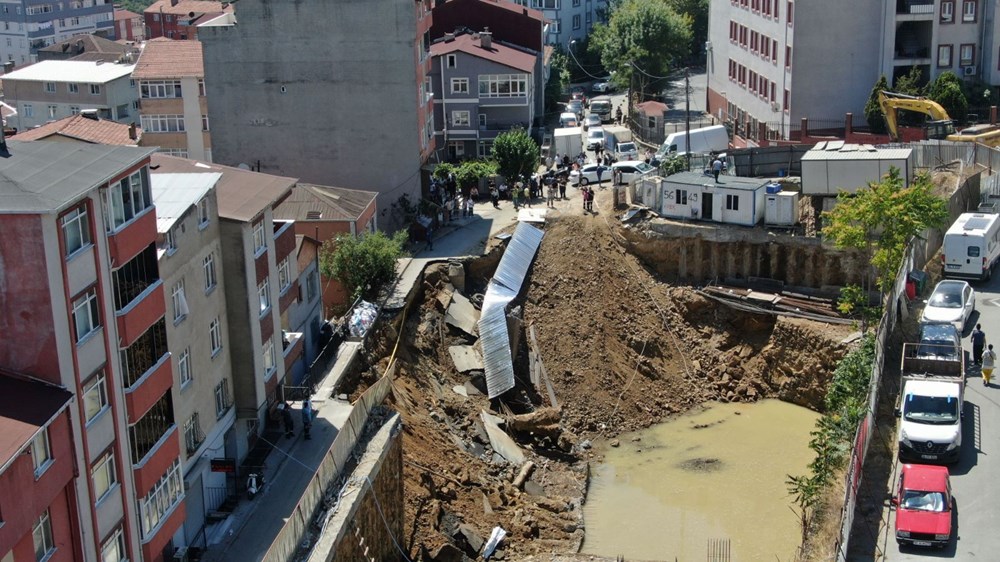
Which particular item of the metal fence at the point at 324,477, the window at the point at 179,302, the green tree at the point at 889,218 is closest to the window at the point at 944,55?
the green tree at the point at 889,218

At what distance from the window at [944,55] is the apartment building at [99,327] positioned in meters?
47.2

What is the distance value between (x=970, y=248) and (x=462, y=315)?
1729 cm

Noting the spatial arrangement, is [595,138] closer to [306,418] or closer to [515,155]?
[515,155]

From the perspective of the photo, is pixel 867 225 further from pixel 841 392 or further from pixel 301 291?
pixel 301 291

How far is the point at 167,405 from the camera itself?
90.5 ft

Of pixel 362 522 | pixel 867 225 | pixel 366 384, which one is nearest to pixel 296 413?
pixel 366 384

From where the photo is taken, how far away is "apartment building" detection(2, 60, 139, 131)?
79.1 metres

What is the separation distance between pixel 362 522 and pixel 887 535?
1184cm

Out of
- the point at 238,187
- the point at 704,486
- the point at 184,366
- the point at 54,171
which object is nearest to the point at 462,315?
the point at 704,486

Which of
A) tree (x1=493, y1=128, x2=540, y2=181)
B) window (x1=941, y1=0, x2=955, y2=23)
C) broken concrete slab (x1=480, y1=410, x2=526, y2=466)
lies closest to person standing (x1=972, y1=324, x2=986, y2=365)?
broken concrete slab (x1=480, y1=410, x2=526, y2=466)

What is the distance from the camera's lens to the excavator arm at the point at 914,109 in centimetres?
5812

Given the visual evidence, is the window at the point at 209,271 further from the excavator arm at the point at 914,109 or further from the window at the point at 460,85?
the window at the point at 460,85

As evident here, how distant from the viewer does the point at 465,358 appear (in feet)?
145

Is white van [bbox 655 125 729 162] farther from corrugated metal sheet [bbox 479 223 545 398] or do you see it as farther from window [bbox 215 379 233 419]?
window [bbox 215 379 233 419]
